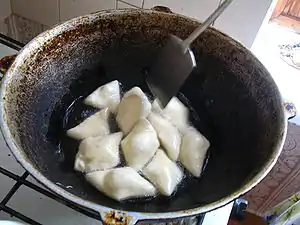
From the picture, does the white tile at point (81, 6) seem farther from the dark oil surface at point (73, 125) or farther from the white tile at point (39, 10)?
the dark oil surface at point (73, 125)

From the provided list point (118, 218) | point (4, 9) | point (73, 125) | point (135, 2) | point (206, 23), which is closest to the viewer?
point (118, 218)

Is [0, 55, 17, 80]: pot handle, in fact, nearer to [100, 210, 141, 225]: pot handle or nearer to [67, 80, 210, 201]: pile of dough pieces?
[67, 80, 210, 201]: pile of dough pieces

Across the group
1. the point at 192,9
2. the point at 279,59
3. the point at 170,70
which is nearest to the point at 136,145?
the point at 170,70

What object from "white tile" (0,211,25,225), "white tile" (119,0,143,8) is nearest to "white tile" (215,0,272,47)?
"white tile" (119,0,143,8)

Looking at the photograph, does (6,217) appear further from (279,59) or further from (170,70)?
(279,59)

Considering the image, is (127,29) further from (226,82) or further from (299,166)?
(299,166)

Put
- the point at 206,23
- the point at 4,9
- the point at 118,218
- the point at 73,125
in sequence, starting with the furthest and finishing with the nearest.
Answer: the point at 4,9 < the point at 73,125 < the point at 206,23 < the point at 118,218
